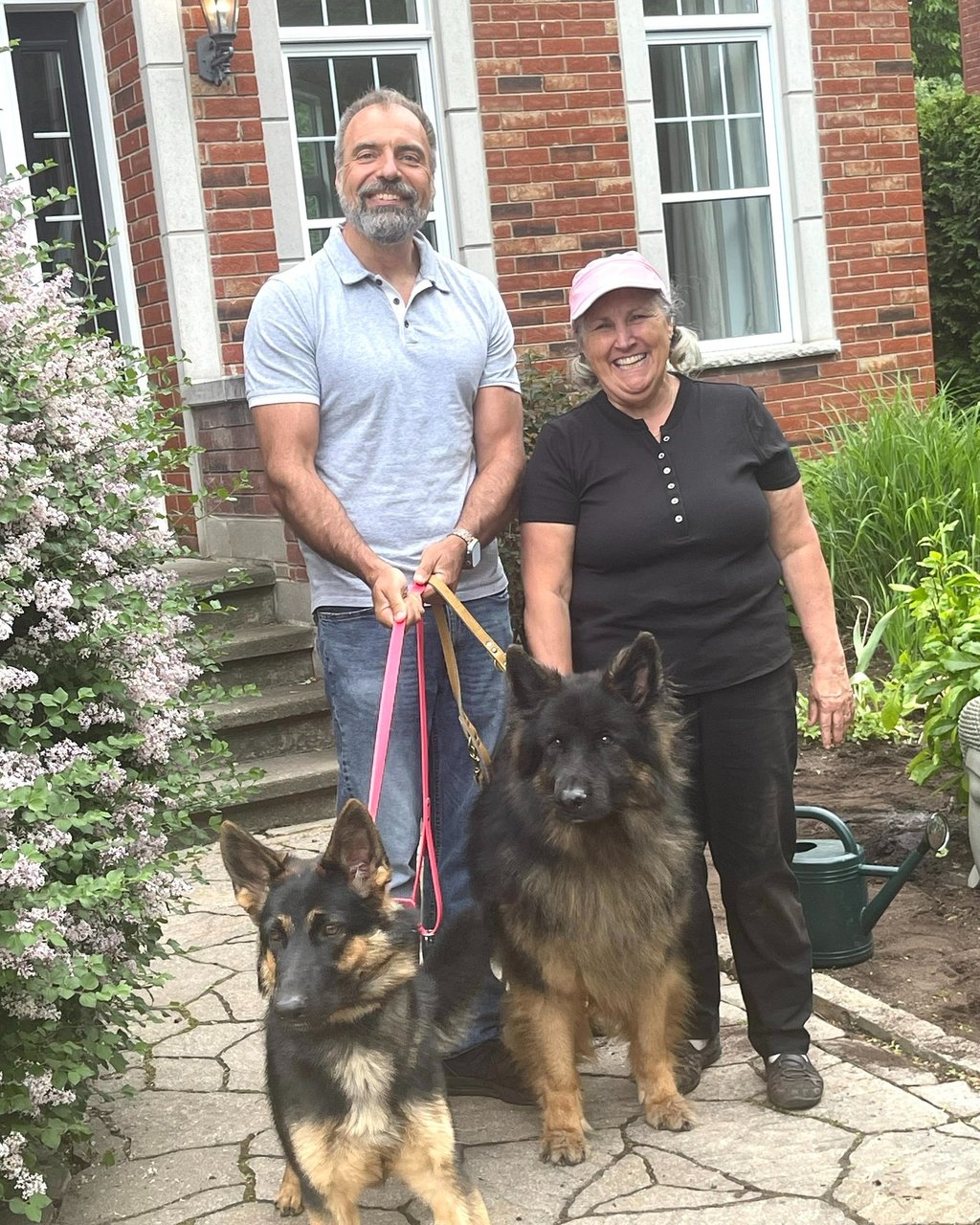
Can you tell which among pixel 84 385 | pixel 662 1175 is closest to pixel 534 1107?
pixel 662 1175

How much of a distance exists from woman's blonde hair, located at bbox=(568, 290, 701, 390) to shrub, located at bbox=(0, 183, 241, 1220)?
117 centimetres

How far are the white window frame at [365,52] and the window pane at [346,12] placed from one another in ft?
0.16

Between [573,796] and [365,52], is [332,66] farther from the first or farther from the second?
[573,796]

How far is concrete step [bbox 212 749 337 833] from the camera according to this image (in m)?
6.61

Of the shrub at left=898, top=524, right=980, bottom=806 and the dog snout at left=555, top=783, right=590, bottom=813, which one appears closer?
the dog snout at left=555, top=783, right=590, bottom=813

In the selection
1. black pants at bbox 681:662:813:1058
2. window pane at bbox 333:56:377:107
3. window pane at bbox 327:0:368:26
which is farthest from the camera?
window pane at bbox 333:56:377:107

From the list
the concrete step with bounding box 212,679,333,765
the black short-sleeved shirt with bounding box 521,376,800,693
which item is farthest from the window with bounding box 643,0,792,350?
the black short-sleeved shirt with bounding box 521,376,800,693

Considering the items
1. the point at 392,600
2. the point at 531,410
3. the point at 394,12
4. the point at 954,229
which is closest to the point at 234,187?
the point at 394,12

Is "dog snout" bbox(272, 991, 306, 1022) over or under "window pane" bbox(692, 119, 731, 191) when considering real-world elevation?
under

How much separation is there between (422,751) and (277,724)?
342 centimetres

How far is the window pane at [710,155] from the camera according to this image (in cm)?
Answer: 1005

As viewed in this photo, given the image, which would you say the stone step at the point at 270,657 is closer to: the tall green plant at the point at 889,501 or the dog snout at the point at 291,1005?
the tall green plant at the point at 889,501

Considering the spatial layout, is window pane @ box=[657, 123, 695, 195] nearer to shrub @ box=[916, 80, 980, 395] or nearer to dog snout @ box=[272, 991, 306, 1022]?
shrub @ box=[916, 80, 980, 395]

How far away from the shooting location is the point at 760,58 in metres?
10.1
